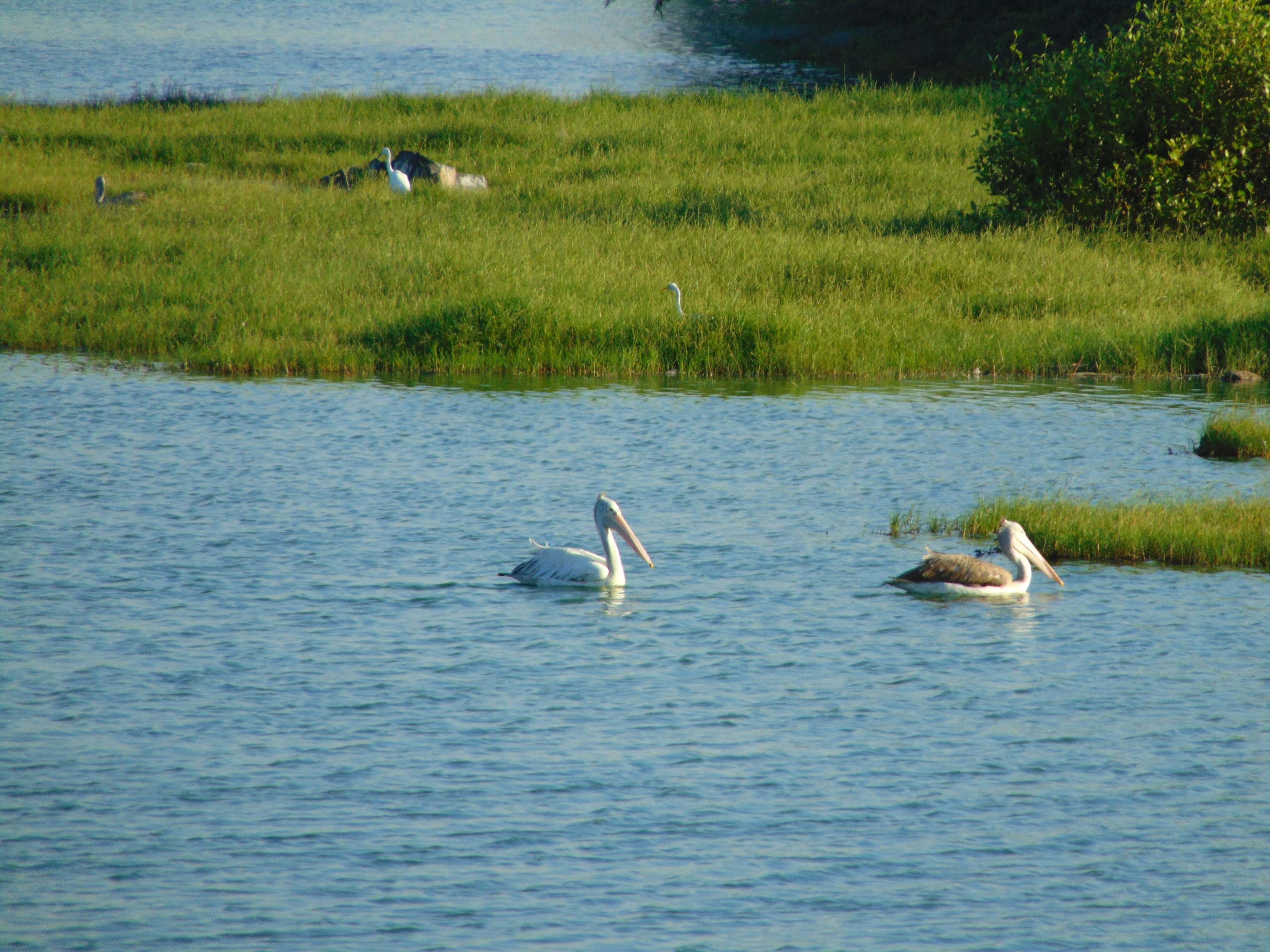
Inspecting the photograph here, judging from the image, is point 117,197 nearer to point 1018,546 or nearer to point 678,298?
point 678,298

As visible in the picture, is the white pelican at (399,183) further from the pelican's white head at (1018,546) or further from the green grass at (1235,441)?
the pelican's white head at (1018,546)

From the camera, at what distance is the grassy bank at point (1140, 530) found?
39.0 ft

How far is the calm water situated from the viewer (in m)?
56.6

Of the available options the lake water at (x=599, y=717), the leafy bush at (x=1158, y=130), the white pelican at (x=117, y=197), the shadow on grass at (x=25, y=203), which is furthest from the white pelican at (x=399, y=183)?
the lake water at (x=599, y=717)

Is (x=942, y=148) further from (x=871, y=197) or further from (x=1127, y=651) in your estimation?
(x=1127, y=651)

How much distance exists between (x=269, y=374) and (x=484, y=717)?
12.5 m

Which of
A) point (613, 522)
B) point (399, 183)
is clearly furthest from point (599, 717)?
point (399, 183)

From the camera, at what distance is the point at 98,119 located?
37156 mm

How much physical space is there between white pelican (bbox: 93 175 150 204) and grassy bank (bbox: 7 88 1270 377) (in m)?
0.46

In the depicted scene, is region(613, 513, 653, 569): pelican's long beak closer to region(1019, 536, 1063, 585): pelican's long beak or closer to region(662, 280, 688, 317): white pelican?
region(1019, 536, 1063, 585): pelican's long beak

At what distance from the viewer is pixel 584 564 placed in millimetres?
11320

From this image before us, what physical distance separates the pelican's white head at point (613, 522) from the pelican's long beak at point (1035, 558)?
107 inches

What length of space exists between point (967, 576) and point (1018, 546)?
0.52 meters

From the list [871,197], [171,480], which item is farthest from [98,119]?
[171,480]
